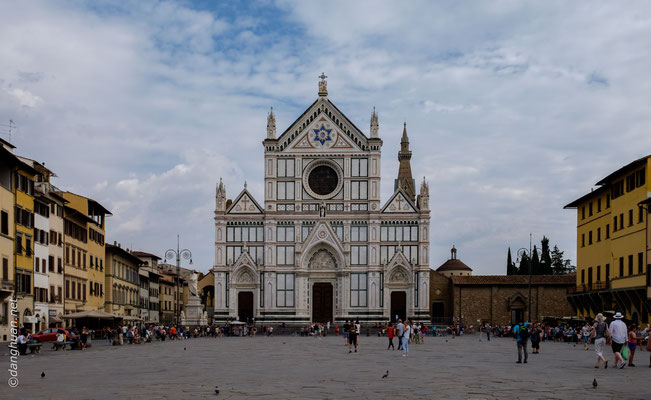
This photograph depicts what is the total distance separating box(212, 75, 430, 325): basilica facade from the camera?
259 ft

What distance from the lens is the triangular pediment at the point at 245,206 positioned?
3162 inches

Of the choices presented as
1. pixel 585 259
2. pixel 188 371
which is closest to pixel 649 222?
pixel 585 259

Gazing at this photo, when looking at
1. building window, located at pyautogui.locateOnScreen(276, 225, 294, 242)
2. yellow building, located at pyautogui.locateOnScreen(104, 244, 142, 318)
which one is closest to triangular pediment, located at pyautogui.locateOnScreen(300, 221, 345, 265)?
building window, located at pyautogui.locateOnScreen(276, 225, 294, 242)

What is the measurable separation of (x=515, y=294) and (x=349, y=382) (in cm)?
6067

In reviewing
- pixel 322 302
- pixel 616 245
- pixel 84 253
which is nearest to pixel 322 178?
pixel 322 302

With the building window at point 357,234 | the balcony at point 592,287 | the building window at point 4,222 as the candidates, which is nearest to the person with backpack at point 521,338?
the building window at point 4,222

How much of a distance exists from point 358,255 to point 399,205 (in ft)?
20.0

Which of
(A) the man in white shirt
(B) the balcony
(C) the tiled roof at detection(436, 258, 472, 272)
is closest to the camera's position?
(A) the man in white shirt

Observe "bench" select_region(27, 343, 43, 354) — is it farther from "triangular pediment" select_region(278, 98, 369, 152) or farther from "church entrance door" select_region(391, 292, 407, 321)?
"church entrance door" select_region(391, 292, 407, 321)

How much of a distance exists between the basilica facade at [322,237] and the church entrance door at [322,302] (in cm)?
9

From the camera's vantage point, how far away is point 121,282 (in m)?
77.2

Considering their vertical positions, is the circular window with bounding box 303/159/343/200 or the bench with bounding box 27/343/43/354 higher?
Answer: the circular window with bounding box 303/159/343/200

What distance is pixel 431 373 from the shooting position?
23.3m

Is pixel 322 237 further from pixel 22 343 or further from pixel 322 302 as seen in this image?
pixel 22 343
